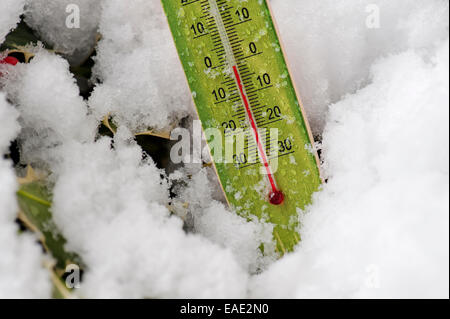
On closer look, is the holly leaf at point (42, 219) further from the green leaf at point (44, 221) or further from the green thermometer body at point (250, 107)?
the green thermometer body at point (250, 107)

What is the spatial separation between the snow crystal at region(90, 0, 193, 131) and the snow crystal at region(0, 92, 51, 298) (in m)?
0.27

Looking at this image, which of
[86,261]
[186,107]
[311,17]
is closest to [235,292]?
[86,261]

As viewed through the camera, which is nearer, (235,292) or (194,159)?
(235,292)

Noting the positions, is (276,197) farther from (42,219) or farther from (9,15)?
(9,15)

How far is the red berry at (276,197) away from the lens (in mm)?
861

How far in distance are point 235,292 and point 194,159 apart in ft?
1.01

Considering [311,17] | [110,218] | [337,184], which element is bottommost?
[337,184]

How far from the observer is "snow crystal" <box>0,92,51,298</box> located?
66 centimetres

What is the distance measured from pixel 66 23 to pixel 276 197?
1.94ft

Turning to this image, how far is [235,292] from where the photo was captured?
0.73 metres

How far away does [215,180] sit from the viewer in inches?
36.4

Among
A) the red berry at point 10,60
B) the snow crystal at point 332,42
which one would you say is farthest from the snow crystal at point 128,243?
the snow crystal at point 332,42

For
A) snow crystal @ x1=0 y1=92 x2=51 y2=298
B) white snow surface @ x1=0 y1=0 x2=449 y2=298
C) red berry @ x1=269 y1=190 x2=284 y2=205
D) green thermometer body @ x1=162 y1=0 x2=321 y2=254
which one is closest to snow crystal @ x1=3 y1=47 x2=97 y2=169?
white snow surface @ x1=0 y1=0 x2=449 y2=298
